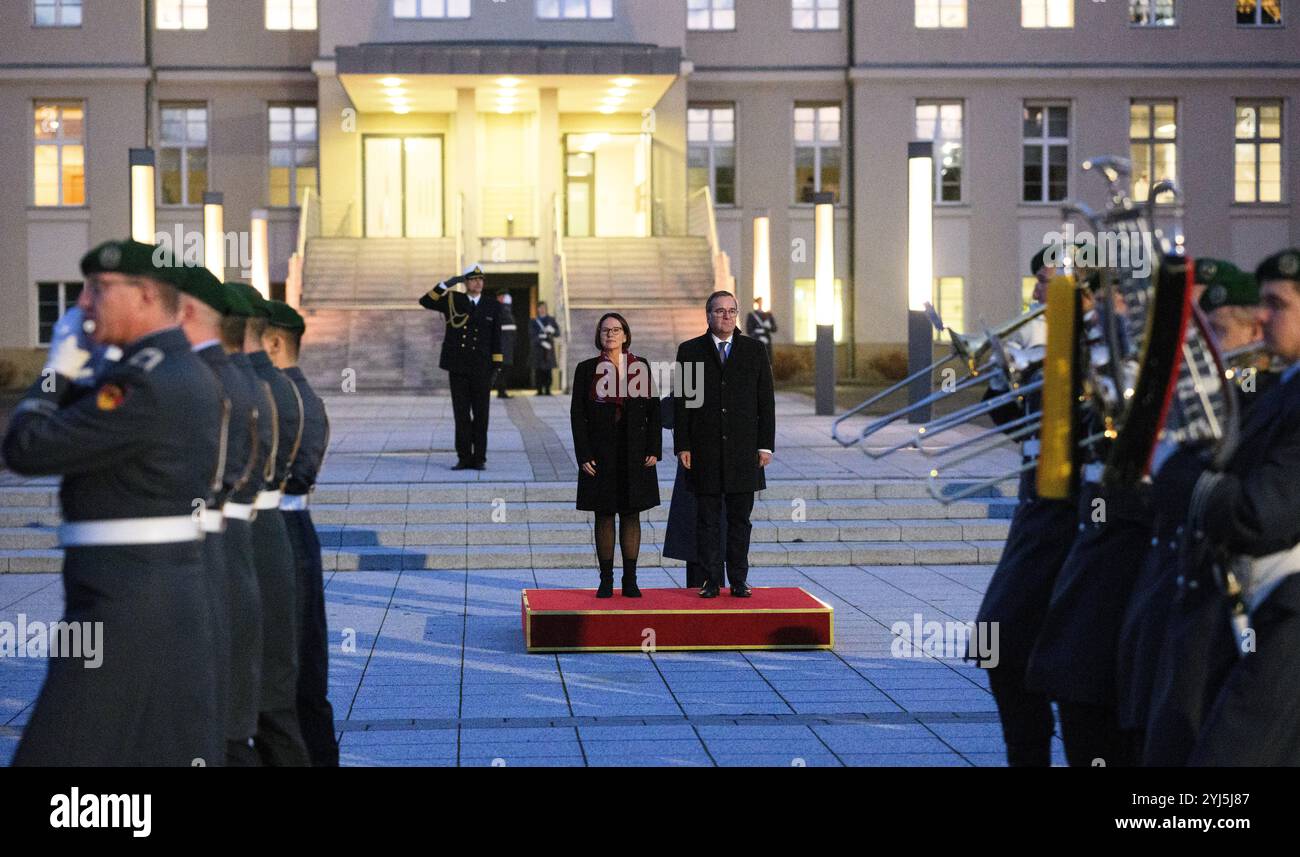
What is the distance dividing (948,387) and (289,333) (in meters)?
2.58

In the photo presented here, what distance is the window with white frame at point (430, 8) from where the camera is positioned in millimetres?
37969

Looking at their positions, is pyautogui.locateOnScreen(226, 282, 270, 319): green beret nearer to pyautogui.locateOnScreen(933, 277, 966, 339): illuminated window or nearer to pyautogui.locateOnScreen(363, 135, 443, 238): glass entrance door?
pyautogui.locateOnScreen(363, 135, 443, 238): glass entrance door

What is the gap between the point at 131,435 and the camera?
14.6ft

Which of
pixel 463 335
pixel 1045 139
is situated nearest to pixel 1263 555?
pixel 463 335

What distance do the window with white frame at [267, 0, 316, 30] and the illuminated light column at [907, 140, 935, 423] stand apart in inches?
842

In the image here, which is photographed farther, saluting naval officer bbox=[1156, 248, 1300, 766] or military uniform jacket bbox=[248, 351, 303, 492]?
military uniform jacket bbox=[248, 351, 303, 492]

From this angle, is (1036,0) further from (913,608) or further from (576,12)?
(913,608)

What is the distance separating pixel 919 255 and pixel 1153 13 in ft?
71.0

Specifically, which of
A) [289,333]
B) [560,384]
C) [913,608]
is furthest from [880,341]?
[289,333]

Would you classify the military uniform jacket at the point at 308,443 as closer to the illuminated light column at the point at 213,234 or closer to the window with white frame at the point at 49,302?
the illuminated light column at the point at 213,234

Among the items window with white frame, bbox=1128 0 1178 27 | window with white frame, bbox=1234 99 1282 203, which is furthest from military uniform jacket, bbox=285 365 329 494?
window with white frame, bbox=1234 99 1282 203

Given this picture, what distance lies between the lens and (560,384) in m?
31.7

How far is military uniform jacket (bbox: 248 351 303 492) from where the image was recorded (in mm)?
6281

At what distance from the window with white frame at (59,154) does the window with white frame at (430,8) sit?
8.02 m
